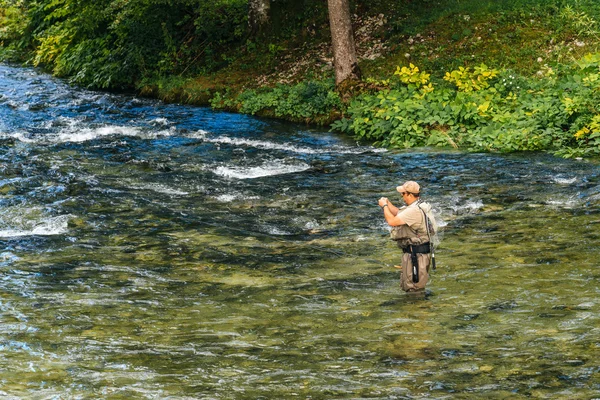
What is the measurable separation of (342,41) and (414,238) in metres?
12.3

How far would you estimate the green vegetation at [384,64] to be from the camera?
17094 mm

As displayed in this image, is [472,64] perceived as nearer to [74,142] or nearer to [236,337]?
[74,142]

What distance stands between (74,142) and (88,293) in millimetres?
10064

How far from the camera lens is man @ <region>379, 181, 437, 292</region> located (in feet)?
29.9

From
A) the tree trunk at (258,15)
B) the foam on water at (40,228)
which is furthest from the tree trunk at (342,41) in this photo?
the foam on water at (40,228)

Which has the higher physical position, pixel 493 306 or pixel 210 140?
pixel 210 140

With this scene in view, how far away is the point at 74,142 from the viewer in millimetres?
18828

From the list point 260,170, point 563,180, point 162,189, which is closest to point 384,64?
point 260,170

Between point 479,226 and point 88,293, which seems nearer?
point 88,293

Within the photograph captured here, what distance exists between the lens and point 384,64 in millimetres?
22172

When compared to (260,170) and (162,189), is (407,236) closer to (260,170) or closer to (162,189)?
(162,189)

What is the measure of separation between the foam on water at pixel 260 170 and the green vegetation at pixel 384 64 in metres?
2.88

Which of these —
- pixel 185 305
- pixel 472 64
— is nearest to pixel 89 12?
pixel 472 64

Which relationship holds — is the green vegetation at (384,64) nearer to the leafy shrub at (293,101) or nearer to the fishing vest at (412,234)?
the leafy shrub at (293,101)
